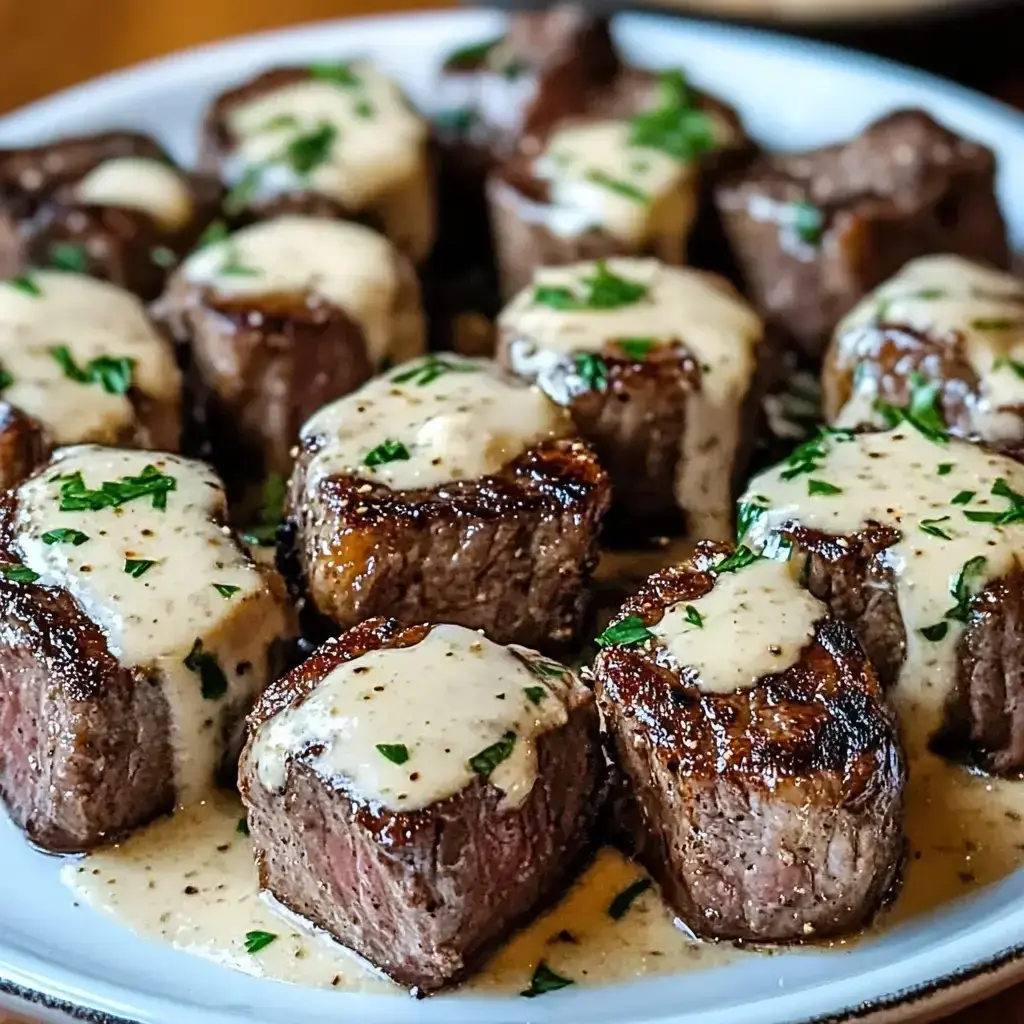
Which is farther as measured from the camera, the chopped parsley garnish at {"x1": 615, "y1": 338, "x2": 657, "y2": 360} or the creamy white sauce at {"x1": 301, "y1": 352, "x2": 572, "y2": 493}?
the chopped parsley garnish at {"x1": 615, "y1": 338, "x2": 657, "y2": 360}

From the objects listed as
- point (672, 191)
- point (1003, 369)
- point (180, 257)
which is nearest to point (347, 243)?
point (180, 257)

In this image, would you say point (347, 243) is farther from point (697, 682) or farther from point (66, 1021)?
point (66, 1021)

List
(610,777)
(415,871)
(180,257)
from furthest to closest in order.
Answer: (180,257) < (610,777) < (415,871)

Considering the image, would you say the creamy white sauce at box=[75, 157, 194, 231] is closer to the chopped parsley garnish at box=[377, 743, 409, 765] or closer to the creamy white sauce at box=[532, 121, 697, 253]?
the creamy white sauce at box=[532, 121, 697, 253]

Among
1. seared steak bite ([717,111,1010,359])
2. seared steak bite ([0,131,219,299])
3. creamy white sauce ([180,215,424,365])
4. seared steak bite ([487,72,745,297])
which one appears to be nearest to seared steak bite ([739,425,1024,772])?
seared steak bite ([717,111,1010,359])

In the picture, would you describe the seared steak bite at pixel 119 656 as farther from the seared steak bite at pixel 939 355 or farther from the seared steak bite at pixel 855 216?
the seared steak bite at pixel 855 216

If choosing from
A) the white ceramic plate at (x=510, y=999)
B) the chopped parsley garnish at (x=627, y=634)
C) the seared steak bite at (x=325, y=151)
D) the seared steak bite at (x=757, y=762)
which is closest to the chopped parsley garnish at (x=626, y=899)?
the seared steak bite at (x=757, y=762)
